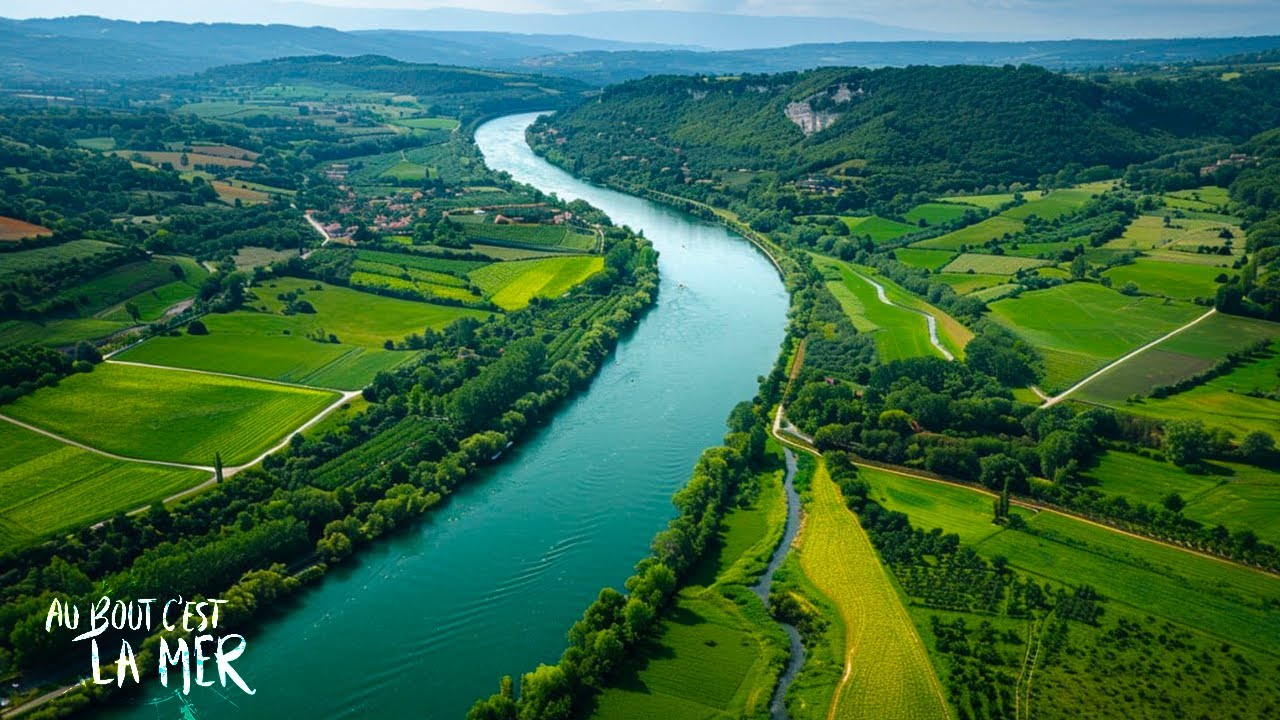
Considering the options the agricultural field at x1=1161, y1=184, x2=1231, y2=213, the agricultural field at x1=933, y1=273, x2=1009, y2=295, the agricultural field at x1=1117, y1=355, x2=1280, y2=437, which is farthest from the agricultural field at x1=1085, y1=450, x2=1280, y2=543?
the agricultural field at x1=1161, y1=184, x2=1231, y2=213

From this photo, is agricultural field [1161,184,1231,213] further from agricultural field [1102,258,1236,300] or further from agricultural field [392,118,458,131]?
agricultural field [392,118,458,131]

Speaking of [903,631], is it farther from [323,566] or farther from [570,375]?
[570,375]

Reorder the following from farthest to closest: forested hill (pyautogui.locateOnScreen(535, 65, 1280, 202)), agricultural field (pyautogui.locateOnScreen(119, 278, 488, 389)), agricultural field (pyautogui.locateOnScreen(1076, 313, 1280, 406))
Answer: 1. forested hill (pyautogui.locateOnScreen(535, 65, 1280, 202))
2. agricultural field (pyautogui.locateOnScreen(119, 278, 488, 389))
3. agricultural field (pyautogui.locateOnScreen(1076, 313, 1280, 406))

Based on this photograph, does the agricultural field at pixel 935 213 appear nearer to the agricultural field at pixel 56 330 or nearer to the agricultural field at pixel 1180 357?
the agricultural field at pixel 1180 357

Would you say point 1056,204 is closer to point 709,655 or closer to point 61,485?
point 709,655

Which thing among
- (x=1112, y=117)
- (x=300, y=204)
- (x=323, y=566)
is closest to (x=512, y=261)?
(x=300, y=204)

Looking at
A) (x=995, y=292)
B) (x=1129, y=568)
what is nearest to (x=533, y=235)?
(x=995, y=292)
